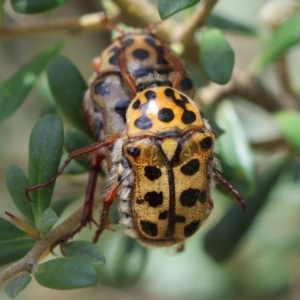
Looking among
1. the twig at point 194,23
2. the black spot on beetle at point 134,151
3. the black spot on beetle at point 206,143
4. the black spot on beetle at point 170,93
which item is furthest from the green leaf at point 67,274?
the twig at point 194,23

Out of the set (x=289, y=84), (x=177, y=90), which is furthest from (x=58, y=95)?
(x=289, y=84)

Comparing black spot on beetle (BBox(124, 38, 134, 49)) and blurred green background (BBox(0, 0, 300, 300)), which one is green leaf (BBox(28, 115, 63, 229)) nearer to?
black spot on beetle (BBox(124, 38, 134, 49))

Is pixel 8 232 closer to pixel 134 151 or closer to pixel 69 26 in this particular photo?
pixel 134 151

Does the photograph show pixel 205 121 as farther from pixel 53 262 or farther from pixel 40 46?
pixel 40 46

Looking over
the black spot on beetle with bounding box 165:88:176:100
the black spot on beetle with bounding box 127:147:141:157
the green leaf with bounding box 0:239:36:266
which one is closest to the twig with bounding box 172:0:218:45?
the black spot on beetle with bounding box 165:88:176:100

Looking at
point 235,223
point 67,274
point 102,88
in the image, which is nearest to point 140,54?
point 102,88

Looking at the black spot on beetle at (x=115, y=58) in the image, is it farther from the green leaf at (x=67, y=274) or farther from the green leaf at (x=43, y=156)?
the green leaf at (x=67, y=274)
